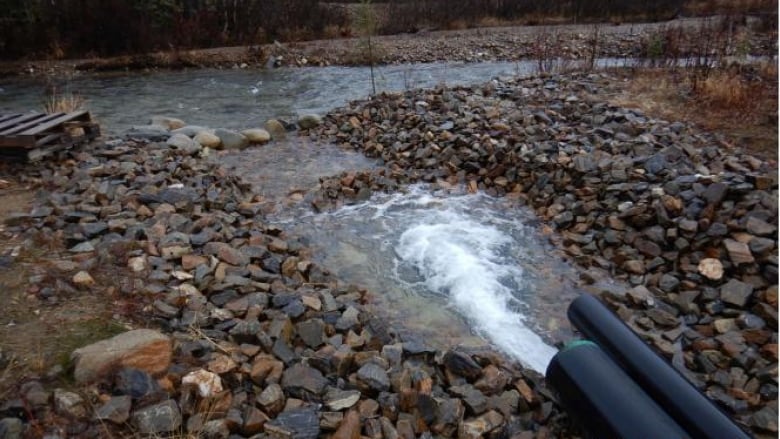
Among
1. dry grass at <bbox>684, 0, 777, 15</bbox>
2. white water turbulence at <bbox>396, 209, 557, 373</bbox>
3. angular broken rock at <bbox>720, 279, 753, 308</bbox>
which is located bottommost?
white water turbulence at <bbox>396, 209, 557, 373</bbox>

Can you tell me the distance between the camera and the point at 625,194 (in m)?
5.34

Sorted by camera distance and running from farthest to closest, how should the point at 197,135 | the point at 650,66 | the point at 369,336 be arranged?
the point at 650,66, the point at 197,135, the point at 369,336

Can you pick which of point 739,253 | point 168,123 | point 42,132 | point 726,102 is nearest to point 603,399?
point 739,253

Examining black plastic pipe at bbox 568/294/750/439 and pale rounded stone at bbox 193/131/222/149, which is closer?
black plastic pipe at bbox 568/294/750/439

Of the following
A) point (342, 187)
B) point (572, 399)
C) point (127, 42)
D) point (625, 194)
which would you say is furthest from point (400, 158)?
point (127, 42)

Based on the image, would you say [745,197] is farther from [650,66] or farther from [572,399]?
[650,66]

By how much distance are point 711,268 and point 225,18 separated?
75.0 ft

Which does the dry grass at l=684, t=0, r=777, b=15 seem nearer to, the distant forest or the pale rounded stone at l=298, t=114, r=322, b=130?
the distant forest

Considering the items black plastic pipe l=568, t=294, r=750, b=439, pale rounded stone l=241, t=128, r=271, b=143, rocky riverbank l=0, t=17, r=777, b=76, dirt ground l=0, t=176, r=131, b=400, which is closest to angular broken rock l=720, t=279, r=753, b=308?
black plastic pipe l=568, t=294, r=750, b=439

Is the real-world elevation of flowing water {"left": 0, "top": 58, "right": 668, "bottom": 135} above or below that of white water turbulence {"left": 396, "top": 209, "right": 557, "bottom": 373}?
above

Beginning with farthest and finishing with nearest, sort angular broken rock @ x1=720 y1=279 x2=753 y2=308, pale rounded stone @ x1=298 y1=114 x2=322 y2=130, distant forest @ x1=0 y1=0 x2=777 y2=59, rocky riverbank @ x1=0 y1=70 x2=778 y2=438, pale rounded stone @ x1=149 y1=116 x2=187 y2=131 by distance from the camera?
distant forest @ x1=0 y1=0 x2=777 y2=59 < pale rounded stone @ x1=298 y1=114 x2=322 y2=130 < pale rounded stone @ x1=149 y1=116 x2=187 y2=131 < angular broken rock @ x1=720 y1=279 x2=753 y2=308 < rocky riverbank @ x1=0 y1=70 x2=778 y2=438

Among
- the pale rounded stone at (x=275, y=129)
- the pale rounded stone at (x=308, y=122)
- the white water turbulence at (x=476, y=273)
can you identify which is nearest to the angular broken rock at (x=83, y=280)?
the white water turbulence at (x=476, y=273)

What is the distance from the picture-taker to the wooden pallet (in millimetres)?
6012

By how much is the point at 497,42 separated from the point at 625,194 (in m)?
16.3
